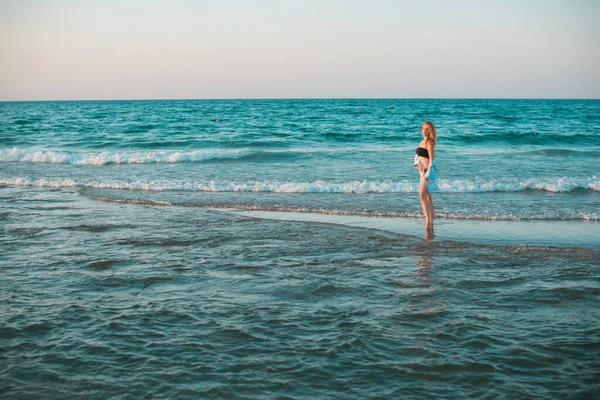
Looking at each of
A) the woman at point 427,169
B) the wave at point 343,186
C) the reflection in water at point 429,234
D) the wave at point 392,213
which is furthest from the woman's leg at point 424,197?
the wave at point 343,186

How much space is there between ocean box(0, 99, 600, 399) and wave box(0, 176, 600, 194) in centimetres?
7

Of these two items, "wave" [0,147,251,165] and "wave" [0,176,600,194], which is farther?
"wave" [0,147,251,165]

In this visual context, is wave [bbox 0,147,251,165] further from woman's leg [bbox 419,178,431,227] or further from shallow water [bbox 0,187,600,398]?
woman's leg [bbox 419,178,431,227]

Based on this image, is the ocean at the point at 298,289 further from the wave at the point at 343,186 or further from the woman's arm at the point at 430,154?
the woman's arm at the point at 430,154

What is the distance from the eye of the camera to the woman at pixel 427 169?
8641mm

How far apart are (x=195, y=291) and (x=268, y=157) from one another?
1637 centimetres

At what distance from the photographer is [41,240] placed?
25.4ft

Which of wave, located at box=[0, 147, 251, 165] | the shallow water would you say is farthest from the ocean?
wave, located at box=[0, 147, 251, 165]

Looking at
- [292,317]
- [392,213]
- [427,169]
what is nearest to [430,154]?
[427,169]

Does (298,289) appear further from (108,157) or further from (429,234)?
(108,157)

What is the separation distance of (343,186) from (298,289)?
26.5 feet

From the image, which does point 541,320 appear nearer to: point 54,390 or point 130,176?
point 54,390

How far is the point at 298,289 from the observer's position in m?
5.55

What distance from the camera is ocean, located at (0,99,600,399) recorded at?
369 cm
